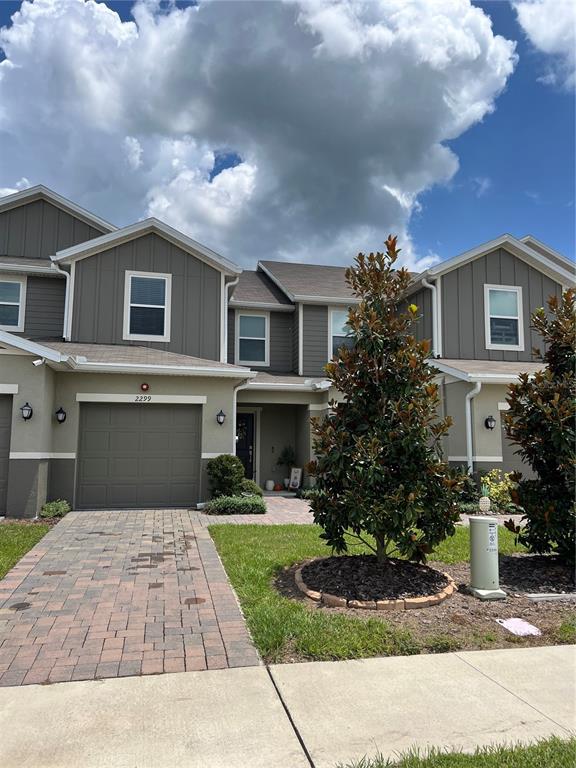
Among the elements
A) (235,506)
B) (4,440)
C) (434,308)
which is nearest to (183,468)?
(235,506)

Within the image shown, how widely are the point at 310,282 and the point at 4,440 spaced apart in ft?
35.4

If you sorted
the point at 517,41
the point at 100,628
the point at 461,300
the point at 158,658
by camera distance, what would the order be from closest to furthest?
the point at 158,658, the point at 100,628, the point at 517,41, the point at 461,300

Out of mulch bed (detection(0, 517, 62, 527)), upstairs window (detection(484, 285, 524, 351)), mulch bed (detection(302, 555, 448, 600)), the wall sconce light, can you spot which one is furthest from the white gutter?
upstairs window (detection(484, 285, 524, 351))

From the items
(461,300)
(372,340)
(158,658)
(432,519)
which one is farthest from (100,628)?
(461,300)

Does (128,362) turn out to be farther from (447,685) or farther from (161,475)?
(447,685)

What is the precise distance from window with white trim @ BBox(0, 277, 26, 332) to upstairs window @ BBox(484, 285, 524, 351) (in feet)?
44.0

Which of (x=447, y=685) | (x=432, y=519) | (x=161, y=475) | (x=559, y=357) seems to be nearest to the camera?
(x=447, y=685)

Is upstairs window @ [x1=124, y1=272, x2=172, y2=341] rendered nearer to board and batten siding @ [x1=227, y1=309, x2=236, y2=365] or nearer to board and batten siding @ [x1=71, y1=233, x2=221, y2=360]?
board and batten siding @ [x1=71, y1=233, x2=221, y2=360]

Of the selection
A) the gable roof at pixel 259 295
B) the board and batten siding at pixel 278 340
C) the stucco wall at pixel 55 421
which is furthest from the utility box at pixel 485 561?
the gable roof at pixel 259 295

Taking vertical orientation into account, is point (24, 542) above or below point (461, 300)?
below

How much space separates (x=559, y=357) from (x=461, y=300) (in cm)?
890

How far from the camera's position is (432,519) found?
5562 mm

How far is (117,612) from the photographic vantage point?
4.96 meters

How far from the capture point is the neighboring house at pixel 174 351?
11203 millimetres
